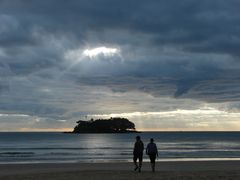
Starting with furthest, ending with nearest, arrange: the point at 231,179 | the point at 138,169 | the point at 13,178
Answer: the point at 138,169, the point at 13,178, the point at 231,179

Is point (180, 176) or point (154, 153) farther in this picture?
point (154, 153)

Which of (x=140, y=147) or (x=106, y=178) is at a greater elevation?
(x=140, y=147)

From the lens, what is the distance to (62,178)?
22906mm

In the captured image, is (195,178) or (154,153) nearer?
(195,178)

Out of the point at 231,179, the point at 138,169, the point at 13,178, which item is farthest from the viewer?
the point at 138,169

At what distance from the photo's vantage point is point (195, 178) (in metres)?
21.8

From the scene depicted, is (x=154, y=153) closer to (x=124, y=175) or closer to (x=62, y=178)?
(x=124, y=175)

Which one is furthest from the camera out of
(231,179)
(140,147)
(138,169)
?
(138,169)

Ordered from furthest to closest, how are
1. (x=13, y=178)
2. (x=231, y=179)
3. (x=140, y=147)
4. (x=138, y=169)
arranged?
(x=138, y=169)
(x=140, y=147)
(x=13, y=178)
(x=231, y=179)

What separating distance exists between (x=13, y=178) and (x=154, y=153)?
7571mm

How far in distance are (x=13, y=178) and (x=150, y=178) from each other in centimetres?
691

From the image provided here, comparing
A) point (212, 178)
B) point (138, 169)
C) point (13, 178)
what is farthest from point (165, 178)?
point (13, 178)

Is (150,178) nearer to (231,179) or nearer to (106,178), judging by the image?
(106,178)

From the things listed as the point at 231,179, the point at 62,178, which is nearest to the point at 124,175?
the point at 62,178
